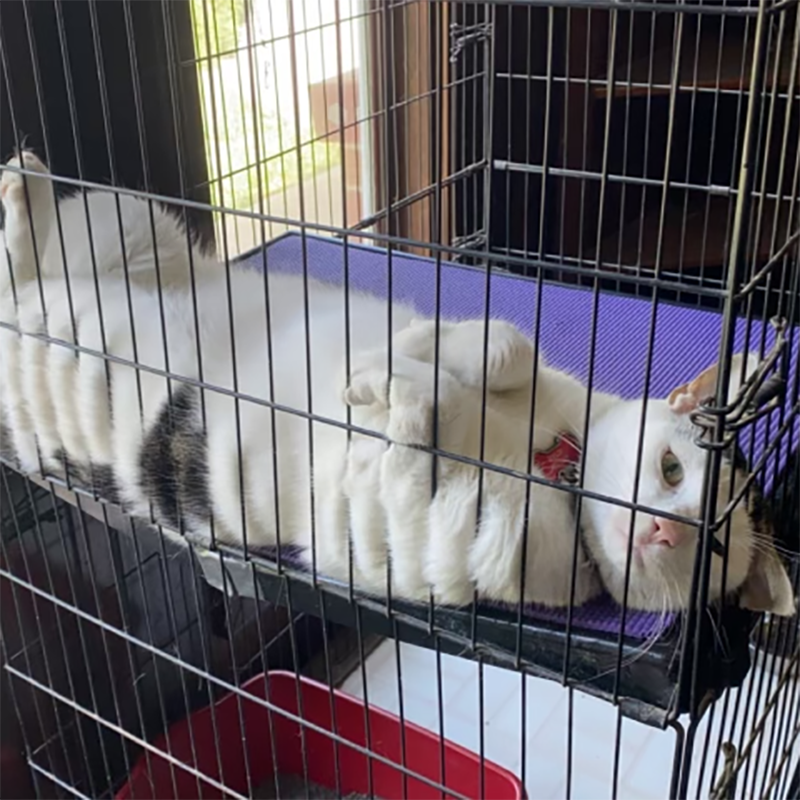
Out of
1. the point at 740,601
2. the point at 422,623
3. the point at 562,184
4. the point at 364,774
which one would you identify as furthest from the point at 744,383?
the point at 562,184

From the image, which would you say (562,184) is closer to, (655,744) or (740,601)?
(655,744)

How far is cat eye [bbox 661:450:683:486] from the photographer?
33.0 inches

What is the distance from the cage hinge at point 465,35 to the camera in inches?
59.7

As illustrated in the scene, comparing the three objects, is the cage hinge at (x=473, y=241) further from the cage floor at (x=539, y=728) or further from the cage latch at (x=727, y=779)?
the cage latch at (x=727, y=779)

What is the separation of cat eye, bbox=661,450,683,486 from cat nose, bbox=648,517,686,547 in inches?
3.3

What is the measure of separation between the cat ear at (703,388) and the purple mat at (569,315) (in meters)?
0.15

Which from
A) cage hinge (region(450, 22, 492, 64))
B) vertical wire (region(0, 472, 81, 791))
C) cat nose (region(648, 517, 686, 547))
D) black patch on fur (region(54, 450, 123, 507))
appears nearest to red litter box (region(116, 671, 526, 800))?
vertical wire (region(0, 472, 81, 791))

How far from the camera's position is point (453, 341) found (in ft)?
3.22

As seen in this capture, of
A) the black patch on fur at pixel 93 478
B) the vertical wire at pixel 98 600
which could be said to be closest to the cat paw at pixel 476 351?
the black patch on fur at pixel 93 478

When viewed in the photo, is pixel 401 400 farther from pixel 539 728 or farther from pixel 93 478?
pixel 539 728

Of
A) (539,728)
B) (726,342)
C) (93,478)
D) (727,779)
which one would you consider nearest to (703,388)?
(726,342)

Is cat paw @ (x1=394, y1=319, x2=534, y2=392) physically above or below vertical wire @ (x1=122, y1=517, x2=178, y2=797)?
above

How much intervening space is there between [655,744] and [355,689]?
0.51 meters

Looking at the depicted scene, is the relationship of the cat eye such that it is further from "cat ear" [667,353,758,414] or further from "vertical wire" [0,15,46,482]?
"vertical wire" [0,15,46,482]
